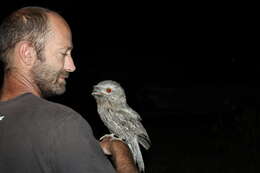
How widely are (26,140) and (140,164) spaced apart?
338 centimetres

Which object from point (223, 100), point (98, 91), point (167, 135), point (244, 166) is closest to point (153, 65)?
point (223, 100)

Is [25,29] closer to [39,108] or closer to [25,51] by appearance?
[25,51]

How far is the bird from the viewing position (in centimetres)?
472

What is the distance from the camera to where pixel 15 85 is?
1703 millimetres

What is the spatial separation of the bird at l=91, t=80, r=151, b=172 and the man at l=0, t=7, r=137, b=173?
2.83 m

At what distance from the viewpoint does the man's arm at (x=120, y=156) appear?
102 inches

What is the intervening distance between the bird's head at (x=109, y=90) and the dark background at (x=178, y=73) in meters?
4.63

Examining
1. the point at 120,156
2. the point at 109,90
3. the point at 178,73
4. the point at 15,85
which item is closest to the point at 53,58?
the point at 15,85

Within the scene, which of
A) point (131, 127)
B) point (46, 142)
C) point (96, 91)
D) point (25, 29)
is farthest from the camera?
point (96, 91)

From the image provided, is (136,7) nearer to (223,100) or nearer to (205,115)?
(205,115)

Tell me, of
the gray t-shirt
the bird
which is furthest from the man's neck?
the bird

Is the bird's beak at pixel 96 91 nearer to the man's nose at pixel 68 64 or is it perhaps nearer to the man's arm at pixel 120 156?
the man's arm at pixel 120 156

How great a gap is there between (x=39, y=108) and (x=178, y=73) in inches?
765

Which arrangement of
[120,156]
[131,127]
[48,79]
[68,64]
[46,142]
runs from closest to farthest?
[46,142], [48,79], [68,64], [120,156], [131,127]
